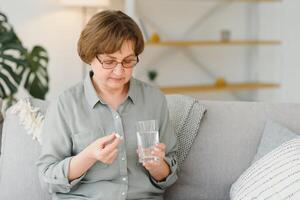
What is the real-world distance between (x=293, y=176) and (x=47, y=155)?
79cm

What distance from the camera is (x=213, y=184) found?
7.02 ft

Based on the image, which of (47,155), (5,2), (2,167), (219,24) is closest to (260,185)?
(47,155)

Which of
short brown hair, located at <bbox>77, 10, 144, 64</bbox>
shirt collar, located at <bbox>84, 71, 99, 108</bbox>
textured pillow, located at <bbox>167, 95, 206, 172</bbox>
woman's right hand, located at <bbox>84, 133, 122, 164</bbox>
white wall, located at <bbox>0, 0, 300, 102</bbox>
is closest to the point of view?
woman's right hand, located at <bbox>84, 133, 122, 164</bbox>

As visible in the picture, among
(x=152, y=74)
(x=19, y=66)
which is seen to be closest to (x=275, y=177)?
(x=19, y=66)

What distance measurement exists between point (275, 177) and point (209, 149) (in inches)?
17.7

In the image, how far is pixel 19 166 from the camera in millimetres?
2084

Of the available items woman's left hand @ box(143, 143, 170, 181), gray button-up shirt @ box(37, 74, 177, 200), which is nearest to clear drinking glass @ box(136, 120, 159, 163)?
woman's left hand @ box(143, 143, 170, 181)

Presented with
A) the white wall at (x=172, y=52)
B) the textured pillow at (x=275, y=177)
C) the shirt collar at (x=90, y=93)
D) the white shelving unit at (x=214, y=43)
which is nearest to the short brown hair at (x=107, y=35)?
the shirt collar at (x=90, y=93)

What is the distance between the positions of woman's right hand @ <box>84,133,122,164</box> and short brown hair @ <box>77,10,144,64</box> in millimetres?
292

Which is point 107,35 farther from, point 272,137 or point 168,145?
point 272,137

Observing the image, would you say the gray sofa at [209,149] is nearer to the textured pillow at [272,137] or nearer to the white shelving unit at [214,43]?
the textured pillow at [272,137]

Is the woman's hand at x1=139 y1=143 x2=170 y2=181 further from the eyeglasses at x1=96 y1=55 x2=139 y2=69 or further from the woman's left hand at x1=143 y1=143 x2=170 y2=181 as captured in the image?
the eyeglasses at x1=96 y1=55 x2=139 y2=69

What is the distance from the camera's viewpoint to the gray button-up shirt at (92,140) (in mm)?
1838

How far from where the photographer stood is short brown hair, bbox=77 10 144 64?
1.78 metres
